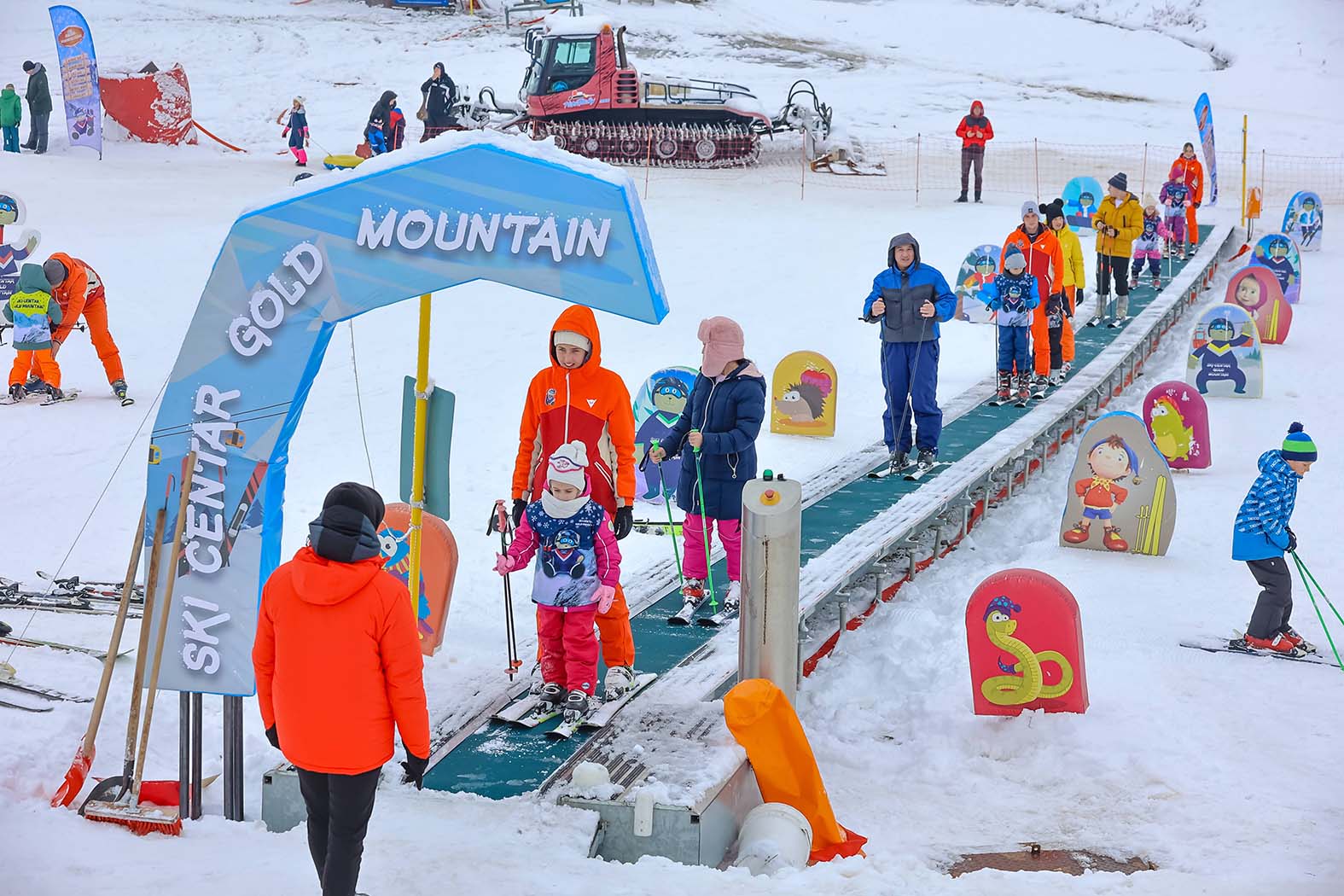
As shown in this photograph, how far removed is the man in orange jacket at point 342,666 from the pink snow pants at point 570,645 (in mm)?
1594

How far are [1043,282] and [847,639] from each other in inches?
200

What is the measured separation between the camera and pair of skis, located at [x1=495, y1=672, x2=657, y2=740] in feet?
18.5

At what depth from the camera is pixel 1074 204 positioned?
21359 mm

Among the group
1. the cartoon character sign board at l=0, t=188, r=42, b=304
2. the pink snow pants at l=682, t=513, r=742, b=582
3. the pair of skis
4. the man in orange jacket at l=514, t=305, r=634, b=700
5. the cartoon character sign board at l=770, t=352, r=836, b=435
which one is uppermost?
the cartoon character sign board at l=0, t=188, r=42, b=304

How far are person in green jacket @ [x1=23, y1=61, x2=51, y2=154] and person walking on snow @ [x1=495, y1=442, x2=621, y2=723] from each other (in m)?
20.8

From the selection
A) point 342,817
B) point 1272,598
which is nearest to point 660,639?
point 342,817

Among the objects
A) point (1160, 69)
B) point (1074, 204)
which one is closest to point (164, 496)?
point (1074, 204)

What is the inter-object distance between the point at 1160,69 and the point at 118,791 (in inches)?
1452

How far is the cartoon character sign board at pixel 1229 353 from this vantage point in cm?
1314

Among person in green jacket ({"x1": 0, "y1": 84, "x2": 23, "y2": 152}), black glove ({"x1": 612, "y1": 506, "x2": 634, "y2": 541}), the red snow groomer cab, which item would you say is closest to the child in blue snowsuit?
black glove ({"x1": 612, "y1": 506, "x2": 634, "y2": 541})

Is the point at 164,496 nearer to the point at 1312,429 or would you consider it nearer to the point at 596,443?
the point at 596,443

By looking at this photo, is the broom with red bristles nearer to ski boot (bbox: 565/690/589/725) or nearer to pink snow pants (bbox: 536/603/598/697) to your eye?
pink snow pants (bbox: 536/603/598/697)

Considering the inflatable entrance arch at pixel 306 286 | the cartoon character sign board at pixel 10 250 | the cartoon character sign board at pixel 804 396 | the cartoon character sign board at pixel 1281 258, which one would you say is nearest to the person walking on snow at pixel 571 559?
the inflatable entrance arch at pixel 306 286

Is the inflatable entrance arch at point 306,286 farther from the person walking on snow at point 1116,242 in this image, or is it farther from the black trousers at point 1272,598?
the person walking on snow at point 1116,242
